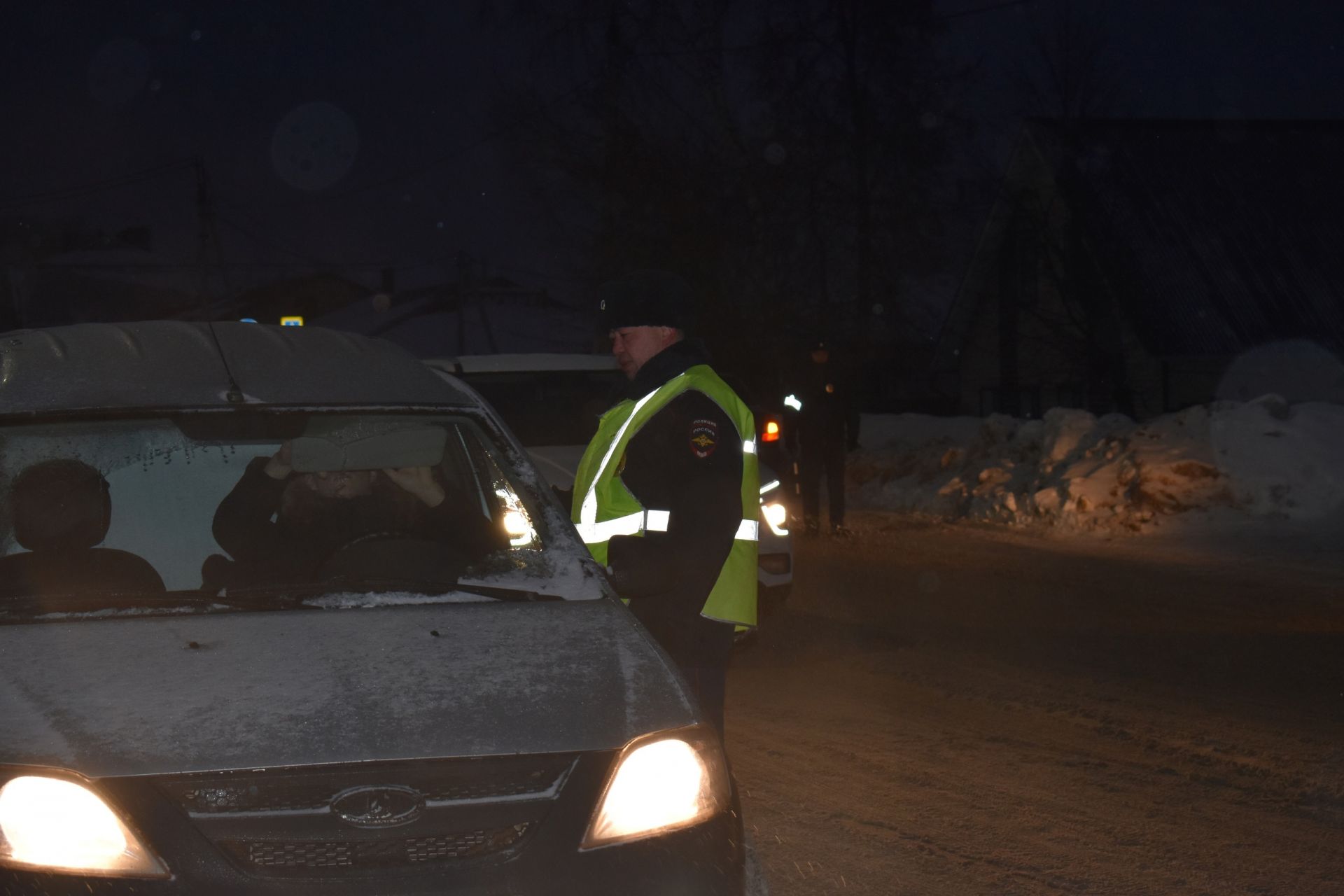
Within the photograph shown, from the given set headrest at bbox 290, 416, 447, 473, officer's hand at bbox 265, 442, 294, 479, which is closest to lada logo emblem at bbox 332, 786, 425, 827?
headrest at bbox 290, 416, 447, 473

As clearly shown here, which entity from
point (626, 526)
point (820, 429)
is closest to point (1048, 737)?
point (626, 526)

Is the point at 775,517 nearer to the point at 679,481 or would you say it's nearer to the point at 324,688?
the point at 679,481

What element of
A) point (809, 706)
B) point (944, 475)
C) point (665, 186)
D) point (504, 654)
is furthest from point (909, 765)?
point (665, 186)

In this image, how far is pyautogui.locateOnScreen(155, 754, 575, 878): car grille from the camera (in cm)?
255

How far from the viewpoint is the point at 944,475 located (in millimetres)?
19078

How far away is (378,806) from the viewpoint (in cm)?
260

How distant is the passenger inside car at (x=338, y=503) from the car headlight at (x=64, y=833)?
1.45 metres

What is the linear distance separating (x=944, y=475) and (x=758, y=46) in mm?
14670

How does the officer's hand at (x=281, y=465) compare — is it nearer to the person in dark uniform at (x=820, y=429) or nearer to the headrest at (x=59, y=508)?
the headrest at (x=59, y=508)

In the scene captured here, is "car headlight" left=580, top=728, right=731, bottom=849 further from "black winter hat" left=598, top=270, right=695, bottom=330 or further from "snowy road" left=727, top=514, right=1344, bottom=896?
"snowy road" left=727, top=514, right=1344, bottom=896

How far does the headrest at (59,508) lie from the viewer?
12.2ft

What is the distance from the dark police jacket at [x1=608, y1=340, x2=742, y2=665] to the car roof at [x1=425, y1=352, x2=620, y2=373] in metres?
4.76

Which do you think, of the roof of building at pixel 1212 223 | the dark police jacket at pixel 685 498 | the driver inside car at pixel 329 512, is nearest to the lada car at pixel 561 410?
the driver inside car at pixel 329 512

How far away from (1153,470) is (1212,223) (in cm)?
1788
